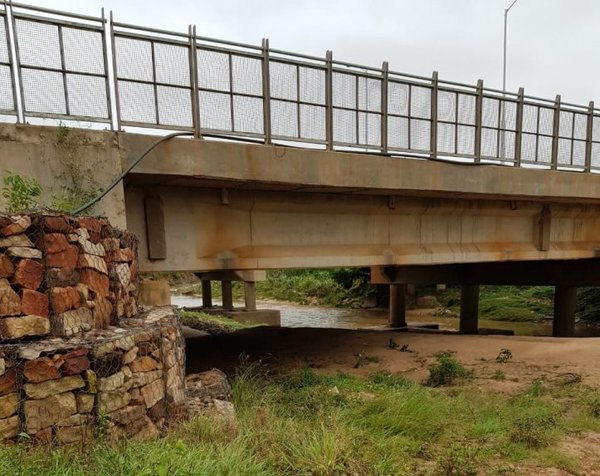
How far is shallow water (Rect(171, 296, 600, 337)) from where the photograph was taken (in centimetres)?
2059

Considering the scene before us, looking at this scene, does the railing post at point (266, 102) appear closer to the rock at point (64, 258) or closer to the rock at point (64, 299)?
the rock at point (64, 258)

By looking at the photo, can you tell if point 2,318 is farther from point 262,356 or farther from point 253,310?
point 253,310

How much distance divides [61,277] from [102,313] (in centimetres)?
54

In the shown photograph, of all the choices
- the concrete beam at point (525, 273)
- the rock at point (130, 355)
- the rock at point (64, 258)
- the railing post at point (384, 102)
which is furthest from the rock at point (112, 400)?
the concrete beam at point (525, 273)

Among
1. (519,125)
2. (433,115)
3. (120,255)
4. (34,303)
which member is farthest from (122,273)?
(519,125)

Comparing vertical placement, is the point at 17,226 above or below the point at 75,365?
above

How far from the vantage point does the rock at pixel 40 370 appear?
261 centimetres

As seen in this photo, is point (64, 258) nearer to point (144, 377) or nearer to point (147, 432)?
point (144, 377)

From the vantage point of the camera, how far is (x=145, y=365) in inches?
131

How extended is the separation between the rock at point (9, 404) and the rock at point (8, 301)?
0.56 m

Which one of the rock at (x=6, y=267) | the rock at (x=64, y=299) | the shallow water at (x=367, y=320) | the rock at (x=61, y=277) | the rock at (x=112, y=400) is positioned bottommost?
the shallow water at (x=367, y=320)

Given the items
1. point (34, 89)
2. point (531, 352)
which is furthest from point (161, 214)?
point (531, 352)

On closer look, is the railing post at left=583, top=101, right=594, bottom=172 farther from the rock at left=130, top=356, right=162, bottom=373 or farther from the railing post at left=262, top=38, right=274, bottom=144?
the rock at left=130, top=356, right=162, bottom=373

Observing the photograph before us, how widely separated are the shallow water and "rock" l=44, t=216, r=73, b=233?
68.1 ft
